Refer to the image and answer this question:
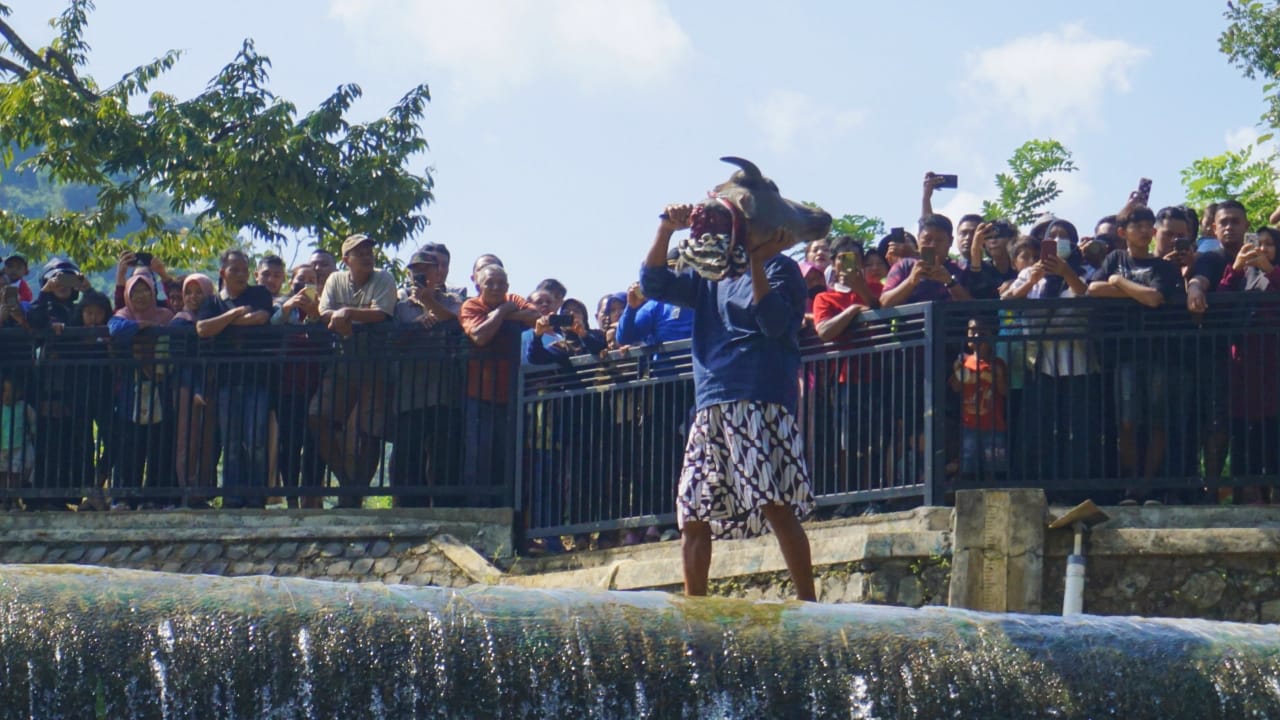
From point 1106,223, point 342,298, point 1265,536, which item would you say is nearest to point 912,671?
point 1265,536

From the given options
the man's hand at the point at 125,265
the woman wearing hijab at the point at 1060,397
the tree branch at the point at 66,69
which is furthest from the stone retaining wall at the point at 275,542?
the tree branch at the point at 66,69

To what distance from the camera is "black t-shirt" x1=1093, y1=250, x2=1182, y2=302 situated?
1016 centimetres

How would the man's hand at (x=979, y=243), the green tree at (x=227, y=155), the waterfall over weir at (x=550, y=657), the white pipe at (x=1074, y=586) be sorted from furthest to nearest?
the green tree at (x=227, y=155)
the man's hand at (x=979, y=243)
the white pipe at (x=1074, y=586)
the waterfall over weir at (x=550, y=657)

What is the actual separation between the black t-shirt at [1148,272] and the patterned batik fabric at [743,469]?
9.69ft

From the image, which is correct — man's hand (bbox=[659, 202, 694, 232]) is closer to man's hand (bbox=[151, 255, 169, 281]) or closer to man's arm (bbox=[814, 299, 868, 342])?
man's arm (bbox=[814, 299, 868, 342])

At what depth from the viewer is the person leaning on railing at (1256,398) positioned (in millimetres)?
9969

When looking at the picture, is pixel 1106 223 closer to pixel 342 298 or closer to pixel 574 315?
pixel 574 315

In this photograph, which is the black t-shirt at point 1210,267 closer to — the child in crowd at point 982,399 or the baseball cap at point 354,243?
the child in crowd at point 982,399

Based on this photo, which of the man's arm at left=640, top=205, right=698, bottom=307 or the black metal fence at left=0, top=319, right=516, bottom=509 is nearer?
the man's arm at left=640, top=205, right=698, bottom=307

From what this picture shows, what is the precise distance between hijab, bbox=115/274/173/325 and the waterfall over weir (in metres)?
6.50

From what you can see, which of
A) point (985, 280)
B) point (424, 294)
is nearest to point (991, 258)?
point (985, 280)

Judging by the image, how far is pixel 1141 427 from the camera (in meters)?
10.1

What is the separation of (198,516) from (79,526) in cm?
73

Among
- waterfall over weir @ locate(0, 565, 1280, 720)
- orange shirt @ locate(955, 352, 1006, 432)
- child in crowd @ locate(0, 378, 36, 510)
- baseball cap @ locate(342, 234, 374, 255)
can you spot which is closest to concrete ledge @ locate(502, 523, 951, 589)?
orange shirt @ locate(955, 352, 1006, 432)
